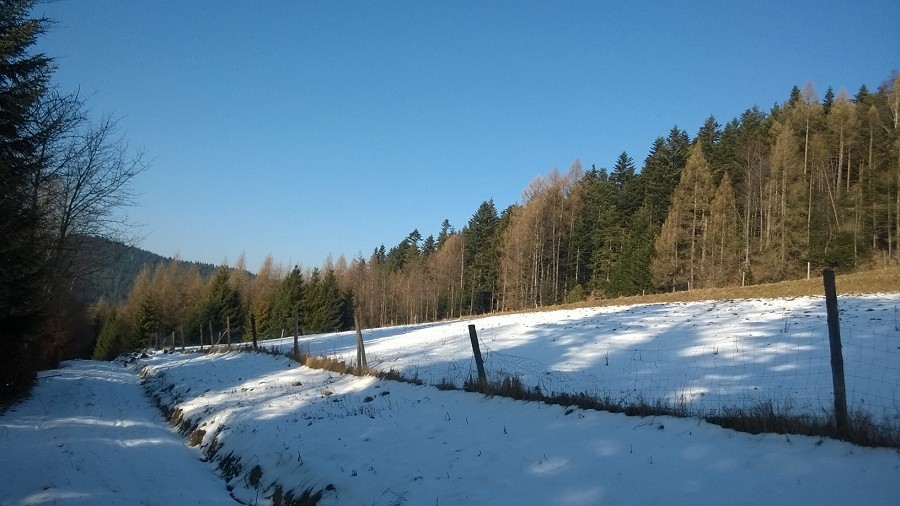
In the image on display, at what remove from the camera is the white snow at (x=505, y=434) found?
5.15m

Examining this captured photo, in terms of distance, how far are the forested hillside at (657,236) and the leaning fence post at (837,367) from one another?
73.0 ft

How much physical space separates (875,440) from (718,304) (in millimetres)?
23506

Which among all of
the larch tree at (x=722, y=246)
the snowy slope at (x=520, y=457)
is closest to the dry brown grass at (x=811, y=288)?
the larch tree at (x=722, y=246)

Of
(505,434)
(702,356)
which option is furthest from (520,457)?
(702,356)

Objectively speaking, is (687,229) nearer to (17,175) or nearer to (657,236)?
(657,236)

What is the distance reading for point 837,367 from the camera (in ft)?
18.3

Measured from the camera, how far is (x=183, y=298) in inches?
3401

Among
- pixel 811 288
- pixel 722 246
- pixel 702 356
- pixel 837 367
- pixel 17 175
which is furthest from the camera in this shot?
pixel 722 246

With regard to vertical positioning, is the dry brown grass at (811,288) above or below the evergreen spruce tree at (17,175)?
below

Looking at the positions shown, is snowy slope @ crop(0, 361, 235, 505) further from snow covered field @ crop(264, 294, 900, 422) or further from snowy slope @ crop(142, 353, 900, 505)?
snow covered field @ crop(264, 294, 900, 422)

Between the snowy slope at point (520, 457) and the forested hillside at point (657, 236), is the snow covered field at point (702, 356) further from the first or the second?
the forested hillside at point (657, 236)

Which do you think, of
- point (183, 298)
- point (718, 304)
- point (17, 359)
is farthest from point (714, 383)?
point (183, 298)

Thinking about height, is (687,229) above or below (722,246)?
above

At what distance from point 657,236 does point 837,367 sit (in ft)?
159
